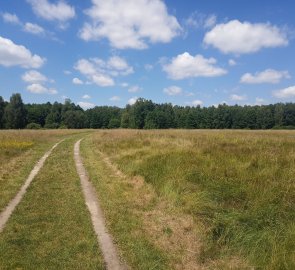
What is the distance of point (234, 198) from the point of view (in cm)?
915

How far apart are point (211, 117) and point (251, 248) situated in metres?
118

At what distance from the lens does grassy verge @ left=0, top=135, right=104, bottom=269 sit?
20.7ft

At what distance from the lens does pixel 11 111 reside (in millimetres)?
98438

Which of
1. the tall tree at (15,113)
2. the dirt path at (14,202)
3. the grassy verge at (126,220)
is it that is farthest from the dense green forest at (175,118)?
the grassy verge at (126,220)

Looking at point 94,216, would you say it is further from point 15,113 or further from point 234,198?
point 15,113

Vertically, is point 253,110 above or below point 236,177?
above

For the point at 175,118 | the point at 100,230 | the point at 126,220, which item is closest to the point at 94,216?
the point at 126,220

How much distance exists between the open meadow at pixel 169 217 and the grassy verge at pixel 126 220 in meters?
0.02

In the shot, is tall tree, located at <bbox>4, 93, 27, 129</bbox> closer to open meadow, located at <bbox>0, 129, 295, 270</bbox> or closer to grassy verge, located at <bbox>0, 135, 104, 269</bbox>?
open meadow, located at <bbox>0, 129, 295, 270</bbox>

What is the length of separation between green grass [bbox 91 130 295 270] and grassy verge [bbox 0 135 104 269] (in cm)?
229

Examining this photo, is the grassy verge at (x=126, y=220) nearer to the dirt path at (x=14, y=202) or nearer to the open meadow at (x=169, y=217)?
the open meadow at (x=169, y=217)

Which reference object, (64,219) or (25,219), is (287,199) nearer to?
(64,219)

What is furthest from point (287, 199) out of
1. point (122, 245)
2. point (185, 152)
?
point (185, 152)

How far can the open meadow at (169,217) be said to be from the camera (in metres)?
6.34
